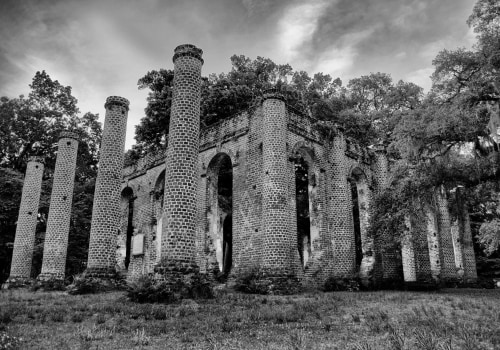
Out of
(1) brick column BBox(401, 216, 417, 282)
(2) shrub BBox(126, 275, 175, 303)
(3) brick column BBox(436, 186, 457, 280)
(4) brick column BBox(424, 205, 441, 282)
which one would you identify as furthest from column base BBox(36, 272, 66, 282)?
(3) brick column BBox(436, 186, 457, 280)

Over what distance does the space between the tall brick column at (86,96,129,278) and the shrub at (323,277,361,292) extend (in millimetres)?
9110

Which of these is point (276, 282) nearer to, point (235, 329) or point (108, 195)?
point (108, 195)

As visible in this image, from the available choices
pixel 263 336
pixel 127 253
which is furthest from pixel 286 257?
pixel 127 253

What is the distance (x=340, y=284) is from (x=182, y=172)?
9.23m

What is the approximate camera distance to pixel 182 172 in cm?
1320

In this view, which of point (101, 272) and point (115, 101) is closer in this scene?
point (101, 272)

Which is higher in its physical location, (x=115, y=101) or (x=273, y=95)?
(x=115, y=101)

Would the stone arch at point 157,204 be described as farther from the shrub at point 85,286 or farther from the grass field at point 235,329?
the grass field at point 235,329

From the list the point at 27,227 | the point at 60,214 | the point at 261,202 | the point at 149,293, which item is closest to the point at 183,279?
the point at 149,293

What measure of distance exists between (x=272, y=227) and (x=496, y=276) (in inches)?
946

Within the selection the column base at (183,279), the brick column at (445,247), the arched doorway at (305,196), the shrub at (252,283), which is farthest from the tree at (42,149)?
the brick column at (445,247)

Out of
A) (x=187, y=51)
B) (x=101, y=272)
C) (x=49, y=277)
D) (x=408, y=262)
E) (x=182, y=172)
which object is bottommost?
(x=49, y=277)

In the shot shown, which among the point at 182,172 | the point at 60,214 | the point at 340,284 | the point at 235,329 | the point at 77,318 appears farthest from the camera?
the point at 60,214

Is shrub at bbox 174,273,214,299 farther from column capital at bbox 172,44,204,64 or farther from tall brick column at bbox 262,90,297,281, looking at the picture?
column capital at bbox 172,44,204,64
